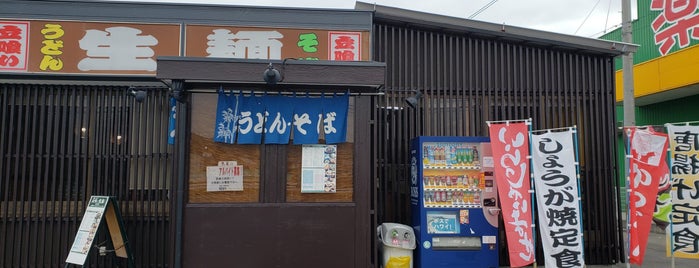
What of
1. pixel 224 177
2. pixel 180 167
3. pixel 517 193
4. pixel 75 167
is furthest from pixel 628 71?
pixel 75 167

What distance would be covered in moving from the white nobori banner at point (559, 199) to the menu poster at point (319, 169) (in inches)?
120

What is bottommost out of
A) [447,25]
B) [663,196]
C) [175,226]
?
[175,226]

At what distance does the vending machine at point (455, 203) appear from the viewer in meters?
7.45

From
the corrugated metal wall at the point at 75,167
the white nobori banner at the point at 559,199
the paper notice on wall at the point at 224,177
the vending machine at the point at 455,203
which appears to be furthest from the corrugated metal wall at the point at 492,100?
the corrugated metal wall at the point at 75,167

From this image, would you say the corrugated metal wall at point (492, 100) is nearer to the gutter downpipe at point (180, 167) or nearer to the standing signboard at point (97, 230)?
the gutter downpipe at point (180, 167)

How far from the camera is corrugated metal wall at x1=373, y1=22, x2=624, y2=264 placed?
8.39 metres

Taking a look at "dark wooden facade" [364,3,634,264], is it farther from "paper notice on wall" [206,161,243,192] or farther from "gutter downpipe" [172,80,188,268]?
"gutter downpipe" [172,80,188,268]

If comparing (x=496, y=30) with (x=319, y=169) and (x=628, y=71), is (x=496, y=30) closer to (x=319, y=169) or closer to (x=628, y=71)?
(x=628, y=71)

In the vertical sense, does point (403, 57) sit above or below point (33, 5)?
below

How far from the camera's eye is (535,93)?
8.75m

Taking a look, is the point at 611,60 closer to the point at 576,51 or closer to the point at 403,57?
the point at 576,51

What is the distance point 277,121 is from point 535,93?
5.16 metres

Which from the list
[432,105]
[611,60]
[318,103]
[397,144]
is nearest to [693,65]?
[611,60]

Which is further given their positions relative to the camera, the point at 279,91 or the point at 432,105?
the point at 432,105
